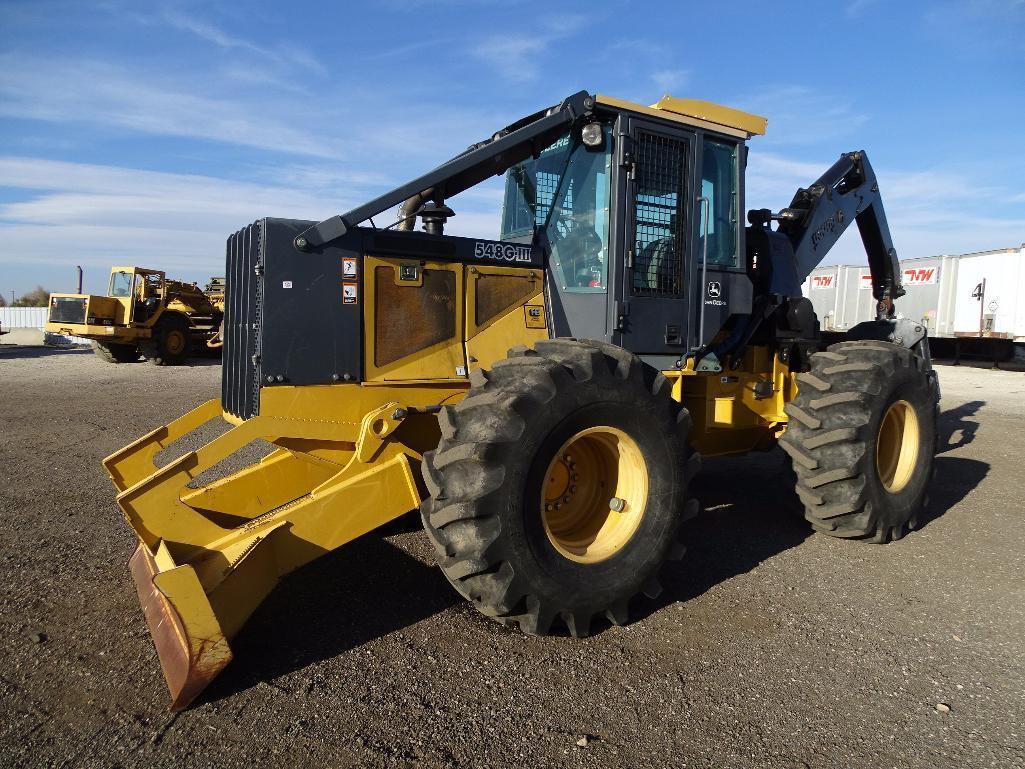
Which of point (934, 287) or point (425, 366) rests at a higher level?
point (934, 287)

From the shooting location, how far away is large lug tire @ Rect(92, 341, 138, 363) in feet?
76.5

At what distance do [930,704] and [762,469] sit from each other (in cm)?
516

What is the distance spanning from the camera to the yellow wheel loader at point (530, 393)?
3.56 meters

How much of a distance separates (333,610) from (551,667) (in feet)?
4.33

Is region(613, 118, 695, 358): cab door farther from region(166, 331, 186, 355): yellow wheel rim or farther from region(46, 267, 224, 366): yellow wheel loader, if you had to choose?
region(166, 331, 186, 355): yellow wheel rim

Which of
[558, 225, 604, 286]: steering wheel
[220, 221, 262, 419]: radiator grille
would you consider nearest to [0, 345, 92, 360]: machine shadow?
[220, 221, 262, 419]: radiator grille

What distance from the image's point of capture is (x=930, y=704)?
10.8 ft

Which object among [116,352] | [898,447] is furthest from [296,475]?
[116,352]

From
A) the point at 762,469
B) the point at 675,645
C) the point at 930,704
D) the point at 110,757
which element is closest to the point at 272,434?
the point at 110,757

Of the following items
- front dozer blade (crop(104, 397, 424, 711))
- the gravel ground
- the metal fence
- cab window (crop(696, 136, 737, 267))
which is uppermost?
cab window (crop(696, 136, 737, 267))

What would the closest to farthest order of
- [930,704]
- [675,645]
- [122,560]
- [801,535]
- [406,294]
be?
[930,704] → [675,645] → [406,294] → [122,560] → [801,535]

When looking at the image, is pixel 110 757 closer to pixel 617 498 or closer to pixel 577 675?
pixel 577 675

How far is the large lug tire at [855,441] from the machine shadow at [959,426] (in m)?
3.26

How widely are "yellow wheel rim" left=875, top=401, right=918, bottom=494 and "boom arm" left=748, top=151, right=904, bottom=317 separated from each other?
1.38 m
